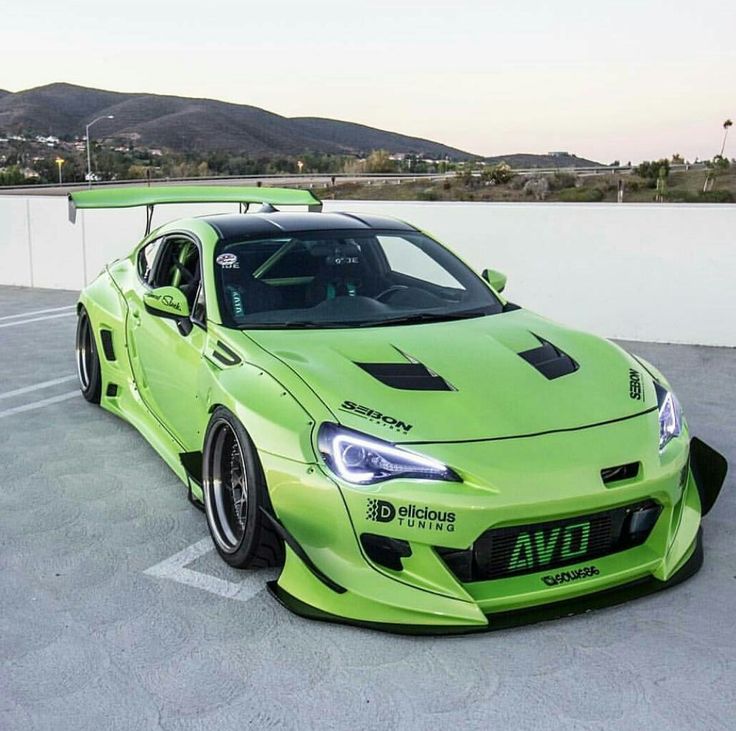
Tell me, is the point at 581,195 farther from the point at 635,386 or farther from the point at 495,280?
the point at 635,386

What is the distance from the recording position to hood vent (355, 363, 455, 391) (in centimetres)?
313

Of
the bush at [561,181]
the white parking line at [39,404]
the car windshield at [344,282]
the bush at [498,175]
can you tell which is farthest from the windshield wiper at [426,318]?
the bush at [498,175]

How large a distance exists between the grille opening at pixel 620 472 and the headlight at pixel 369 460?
515 millimetres

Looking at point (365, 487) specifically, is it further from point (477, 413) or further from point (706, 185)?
point (706, 185)

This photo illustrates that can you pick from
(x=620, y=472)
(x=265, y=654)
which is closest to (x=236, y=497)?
(x=265, y=654)

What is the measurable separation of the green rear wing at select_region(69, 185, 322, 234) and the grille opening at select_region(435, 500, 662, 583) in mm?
3180

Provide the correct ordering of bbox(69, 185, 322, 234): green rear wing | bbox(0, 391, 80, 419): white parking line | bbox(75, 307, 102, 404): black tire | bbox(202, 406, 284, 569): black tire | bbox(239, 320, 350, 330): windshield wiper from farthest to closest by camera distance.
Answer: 1. bbox(0, 391, 80, 419): white parking line
2. bbox(75, 307, 102, 404): black tire
3. bbox(69, 185, 322, 234): green rear wing
4. bbox(239, 320, 350, 330): windshield wiper
5. bbox(202, 406, 284, 569): black tire

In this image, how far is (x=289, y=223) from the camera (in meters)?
4.41

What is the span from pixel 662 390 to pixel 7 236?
1172cm

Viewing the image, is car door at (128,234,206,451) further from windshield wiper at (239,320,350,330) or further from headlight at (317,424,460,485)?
headlight at (317,424,460,485)

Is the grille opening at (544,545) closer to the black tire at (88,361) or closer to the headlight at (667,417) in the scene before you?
the headlight at (667,417)

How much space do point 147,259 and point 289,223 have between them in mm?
1132

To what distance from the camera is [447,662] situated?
8.97ft

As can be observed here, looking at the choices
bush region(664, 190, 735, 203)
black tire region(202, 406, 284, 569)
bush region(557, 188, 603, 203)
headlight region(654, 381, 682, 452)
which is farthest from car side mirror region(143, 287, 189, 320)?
bush region(557, 188, 603, 203)
